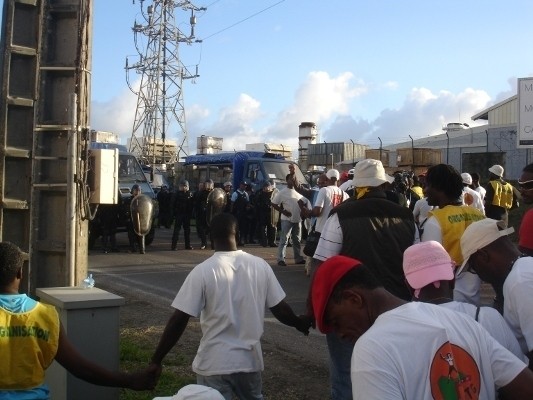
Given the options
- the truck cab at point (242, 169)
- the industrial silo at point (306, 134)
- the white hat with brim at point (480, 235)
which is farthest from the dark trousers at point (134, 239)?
the industrial silo at point (306, 134)

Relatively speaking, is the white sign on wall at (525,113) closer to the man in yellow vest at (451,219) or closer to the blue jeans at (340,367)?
the man in yellow vest at (451,219)

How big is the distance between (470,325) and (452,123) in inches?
1810

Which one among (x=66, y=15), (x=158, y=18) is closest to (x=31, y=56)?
(x=66, y=15)

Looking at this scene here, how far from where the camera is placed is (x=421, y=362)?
2.26m

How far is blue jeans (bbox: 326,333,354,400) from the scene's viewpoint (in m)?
4.69

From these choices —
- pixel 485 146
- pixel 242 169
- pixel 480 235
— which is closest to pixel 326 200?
pixel 480 235

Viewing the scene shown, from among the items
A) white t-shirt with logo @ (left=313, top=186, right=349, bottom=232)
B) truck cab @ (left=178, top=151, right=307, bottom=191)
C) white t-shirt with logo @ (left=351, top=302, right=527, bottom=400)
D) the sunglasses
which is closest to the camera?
white t-shirt with logo @ (left=351, top=302, right=527, bottom=400)

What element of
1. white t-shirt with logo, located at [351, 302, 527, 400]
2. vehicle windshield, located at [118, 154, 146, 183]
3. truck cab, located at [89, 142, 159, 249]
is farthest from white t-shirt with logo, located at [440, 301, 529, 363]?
vehicle windshield, located at [118, 154, 146, 183]

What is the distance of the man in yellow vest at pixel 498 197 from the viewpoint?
1323 cm

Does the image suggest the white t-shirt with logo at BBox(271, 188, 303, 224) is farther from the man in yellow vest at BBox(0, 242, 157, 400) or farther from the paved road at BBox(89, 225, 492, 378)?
the man in yellow vest at BBox(0, 242, 157, 400)

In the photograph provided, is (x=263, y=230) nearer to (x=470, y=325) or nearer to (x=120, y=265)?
(x=120, y=265)

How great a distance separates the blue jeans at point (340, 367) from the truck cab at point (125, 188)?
1348 centimetres

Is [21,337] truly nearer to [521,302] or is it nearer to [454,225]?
[521,302]

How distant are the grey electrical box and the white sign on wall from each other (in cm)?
2160
